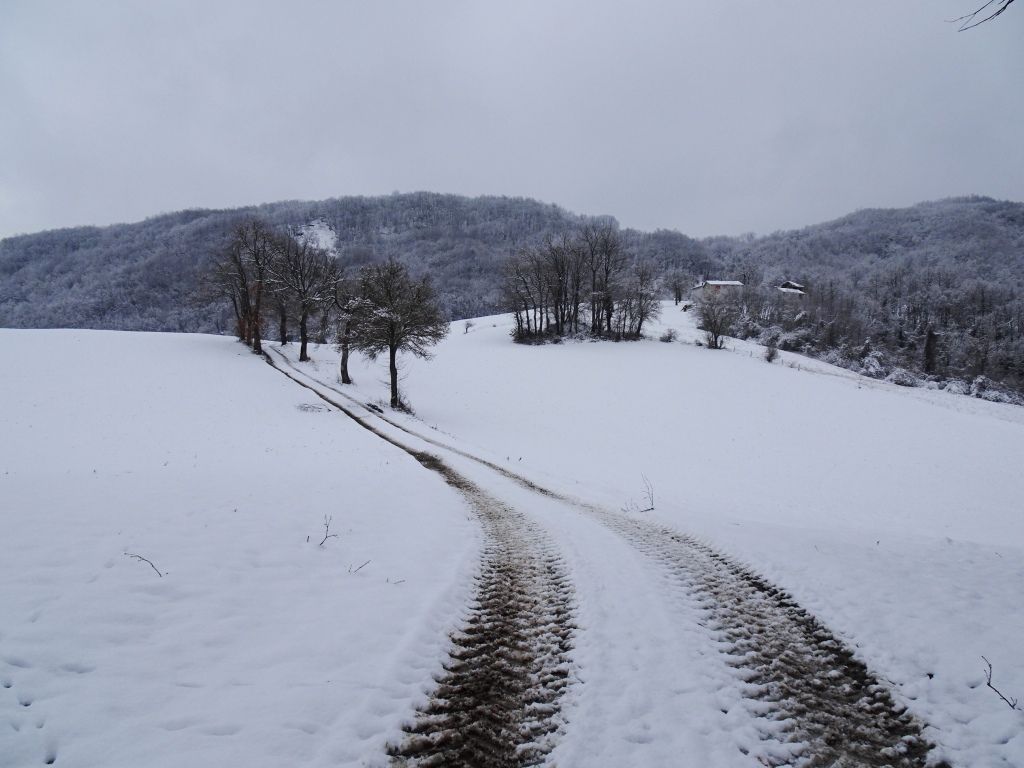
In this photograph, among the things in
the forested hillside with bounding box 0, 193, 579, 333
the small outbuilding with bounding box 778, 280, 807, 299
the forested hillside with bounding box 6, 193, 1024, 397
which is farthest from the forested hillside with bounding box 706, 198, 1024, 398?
the forested hillside with bounding box 0, 193, 579, 333

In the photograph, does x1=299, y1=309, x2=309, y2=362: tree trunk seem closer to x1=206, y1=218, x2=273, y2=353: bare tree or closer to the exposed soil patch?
x1=206, y1=218, x2=273, y2=353: bare tree

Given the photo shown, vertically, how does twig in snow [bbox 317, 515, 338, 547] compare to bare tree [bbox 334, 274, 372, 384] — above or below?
below

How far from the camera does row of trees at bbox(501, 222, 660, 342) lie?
4972cm

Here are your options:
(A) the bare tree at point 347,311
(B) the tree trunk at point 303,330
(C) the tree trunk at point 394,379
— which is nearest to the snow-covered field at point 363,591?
(C) the tree trunk at point 394,379

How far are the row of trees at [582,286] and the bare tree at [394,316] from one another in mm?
27041

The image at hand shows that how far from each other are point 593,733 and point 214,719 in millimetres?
3216

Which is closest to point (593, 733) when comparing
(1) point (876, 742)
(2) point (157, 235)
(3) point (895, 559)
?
(1) point (876, 742)

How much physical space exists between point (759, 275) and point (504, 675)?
142 metres

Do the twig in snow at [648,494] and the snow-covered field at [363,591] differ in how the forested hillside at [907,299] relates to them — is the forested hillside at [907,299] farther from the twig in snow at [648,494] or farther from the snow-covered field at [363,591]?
the snow-covered field at [363,591]

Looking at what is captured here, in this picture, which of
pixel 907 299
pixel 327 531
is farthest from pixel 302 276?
pixel 907 299

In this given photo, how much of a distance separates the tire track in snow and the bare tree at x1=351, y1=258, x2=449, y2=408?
1806 cm

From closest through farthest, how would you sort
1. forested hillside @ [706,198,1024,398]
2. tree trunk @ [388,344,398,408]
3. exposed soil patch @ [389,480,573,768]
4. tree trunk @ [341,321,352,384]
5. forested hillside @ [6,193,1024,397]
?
exposed soil patch @ [389,480,573,768] < tree trunk @ [388,344,398,408] < tree trunk @ [341,321,352,384] < forested hillside @ [706,198,1024,398] < forested hillside @ [6,193,1024,397]

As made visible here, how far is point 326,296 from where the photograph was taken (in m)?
32.4

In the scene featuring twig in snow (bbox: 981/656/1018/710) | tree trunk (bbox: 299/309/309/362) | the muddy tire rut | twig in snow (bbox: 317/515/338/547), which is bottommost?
the muddy tire rut
